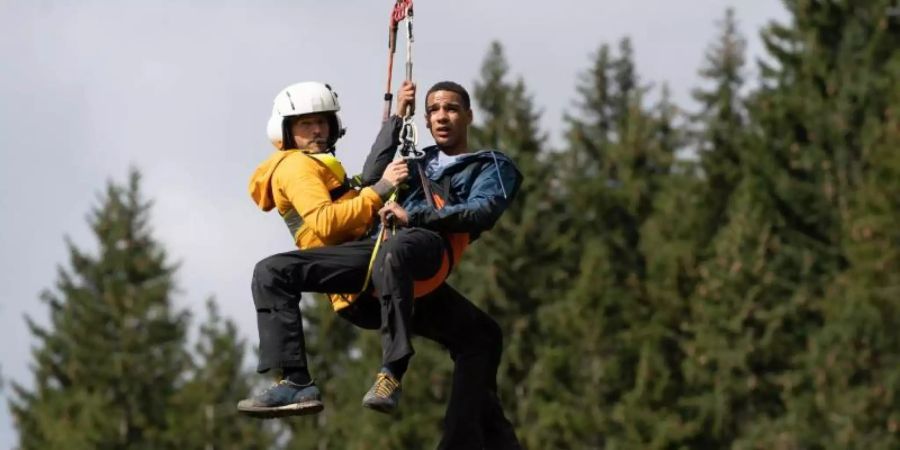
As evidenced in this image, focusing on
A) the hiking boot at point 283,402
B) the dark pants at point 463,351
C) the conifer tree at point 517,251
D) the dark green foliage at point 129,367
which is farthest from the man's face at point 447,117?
the dark green foliage at point 129,367

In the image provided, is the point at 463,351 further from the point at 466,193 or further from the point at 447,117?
the point at 447,117

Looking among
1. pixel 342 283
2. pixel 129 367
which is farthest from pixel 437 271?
pixel 129 367

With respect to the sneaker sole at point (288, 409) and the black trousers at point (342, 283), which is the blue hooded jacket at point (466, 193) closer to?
the black trousers at point (342, 283)

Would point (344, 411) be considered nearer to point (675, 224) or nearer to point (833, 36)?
point (675, 224)

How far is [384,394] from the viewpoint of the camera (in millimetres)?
13352

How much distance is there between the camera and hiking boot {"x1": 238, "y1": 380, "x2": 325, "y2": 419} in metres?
13.5

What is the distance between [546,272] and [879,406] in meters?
10.3

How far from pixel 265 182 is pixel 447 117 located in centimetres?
101

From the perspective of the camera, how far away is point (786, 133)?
57.3m

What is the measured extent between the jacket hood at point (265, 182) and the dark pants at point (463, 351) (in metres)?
0.76

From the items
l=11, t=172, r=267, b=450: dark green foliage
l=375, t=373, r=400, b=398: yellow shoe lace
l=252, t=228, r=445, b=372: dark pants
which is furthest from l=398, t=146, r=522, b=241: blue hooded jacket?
l=11, t=172, r=267, b=450: dark green foliage

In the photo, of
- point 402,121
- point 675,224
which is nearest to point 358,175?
point 402,121

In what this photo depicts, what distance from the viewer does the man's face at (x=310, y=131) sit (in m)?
13.9

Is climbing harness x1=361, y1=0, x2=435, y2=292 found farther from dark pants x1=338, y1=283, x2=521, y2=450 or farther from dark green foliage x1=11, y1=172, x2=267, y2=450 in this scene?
dark green foliage x1=11, y1=172, x2=267, y2=450
